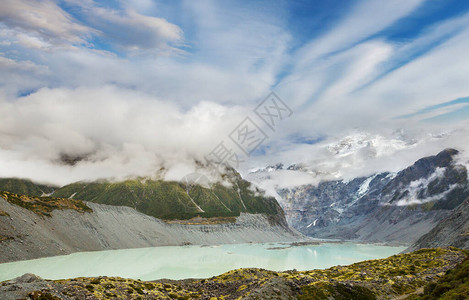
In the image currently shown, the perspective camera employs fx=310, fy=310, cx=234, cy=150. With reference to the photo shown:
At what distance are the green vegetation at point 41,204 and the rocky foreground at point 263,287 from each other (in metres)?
119

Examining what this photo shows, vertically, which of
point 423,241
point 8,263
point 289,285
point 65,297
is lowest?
point 423,241

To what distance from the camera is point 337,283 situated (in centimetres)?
4041

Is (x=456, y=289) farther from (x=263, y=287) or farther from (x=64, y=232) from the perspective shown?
(x=64, y=232)

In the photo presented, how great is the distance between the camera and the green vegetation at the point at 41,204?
141 metres

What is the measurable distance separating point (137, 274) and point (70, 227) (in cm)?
8071

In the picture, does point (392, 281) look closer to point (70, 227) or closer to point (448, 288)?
point (448, 288)

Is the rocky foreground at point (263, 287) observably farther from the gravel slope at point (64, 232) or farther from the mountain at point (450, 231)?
the gravel slope at point (64, 232)

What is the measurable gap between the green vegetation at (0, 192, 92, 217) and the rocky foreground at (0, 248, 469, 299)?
119m

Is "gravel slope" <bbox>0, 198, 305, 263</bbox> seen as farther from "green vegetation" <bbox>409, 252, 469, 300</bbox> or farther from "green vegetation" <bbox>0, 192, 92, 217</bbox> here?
"green vegetation" <bbox>409, 252, 469, 300</bbox>

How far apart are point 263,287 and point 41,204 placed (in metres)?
151

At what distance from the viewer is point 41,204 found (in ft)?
501

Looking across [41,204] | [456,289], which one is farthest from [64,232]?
[456,289]

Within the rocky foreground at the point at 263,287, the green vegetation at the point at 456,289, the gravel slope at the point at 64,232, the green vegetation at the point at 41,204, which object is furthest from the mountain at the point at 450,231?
the green vegetation at the point at 41,204

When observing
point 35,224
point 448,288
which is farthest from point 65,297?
point 35,224
